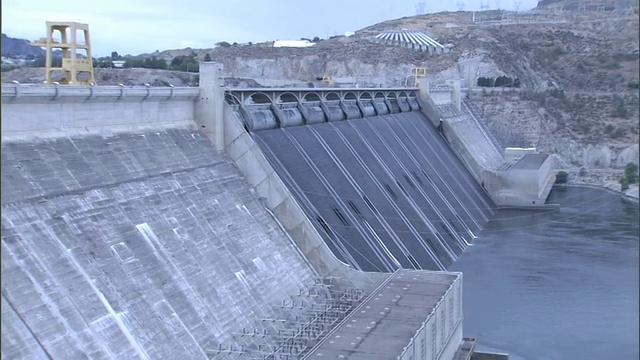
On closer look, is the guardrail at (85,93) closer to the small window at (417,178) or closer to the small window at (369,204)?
the small window at (369,204)

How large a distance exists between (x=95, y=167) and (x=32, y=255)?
11.2ft

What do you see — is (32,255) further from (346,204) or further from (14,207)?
(346,204)

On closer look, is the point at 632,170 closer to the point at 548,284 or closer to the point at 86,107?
the point at 86,107

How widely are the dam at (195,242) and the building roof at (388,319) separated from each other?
0.06 metres

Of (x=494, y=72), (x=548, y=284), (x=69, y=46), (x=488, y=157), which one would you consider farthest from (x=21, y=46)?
(x=494, y=72)

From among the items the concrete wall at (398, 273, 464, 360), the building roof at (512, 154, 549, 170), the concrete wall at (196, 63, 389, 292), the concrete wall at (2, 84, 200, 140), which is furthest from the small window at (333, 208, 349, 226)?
the building roof at (512, 154, 549, 170)

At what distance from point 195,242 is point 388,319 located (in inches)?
170

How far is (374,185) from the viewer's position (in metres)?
27.1

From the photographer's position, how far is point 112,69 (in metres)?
57.0

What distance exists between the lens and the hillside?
35.0m

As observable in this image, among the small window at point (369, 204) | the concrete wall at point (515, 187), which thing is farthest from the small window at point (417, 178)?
the concrete wall at point (515, 187)

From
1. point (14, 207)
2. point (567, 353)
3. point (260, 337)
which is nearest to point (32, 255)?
point (14, 207)

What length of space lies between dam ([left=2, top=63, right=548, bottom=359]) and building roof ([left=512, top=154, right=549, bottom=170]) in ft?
55.9

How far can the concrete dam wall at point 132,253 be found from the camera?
11539 millimetres
